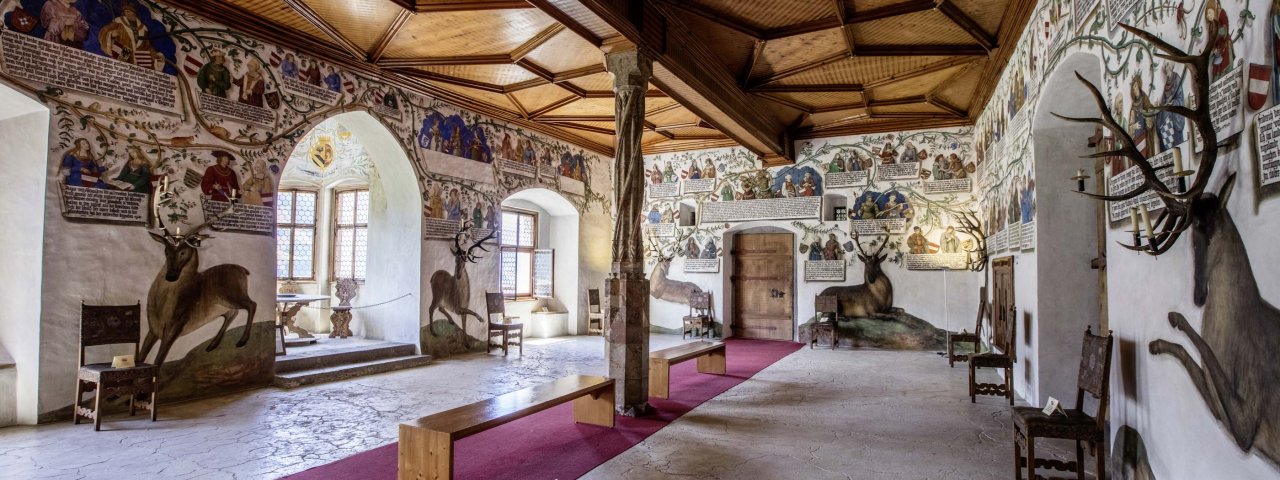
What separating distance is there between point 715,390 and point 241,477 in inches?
169

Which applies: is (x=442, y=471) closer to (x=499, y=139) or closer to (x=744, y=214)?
(x=499, y=139)

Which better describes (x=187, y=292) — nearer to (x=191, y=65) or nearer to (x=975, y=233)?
(x=191, y=65)

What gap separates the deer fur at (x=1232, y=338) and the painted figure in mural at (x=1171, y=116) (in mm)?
453

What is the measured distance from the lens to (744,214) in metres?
11.5

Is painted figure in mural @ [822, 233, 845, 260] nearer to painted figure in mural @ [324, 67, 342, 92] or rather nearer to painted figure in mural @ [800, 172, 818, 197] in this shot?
painted figure in mural @ [800, 172, 818, 197]

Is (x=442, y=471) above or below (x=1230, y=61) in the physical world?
below

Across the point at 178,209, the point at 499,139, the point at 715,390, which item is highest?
the point at 499,139

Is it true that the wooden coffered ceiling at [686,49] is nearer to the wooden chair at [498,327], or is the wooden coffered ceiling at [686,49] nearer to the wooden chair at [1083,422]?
the wooden chair at [498,327]

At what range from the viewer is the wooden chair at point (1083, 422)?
3.39m

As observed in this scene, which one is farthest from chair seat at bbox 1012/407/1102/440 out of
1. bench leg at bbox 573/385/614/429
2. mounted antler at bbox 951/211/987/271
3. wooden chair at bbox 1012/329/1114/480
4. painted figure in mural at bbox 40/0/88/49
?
painted figure in mural at bbox 40/0/88/49

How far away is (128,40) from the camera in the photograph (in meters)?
5.39

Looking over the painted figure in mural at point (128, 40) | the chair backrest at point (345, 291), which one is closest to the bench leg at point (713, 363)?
the chair backrest at point (345, 291)

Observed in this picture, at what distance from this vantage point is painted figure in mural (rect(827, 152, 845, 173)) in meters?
10.8

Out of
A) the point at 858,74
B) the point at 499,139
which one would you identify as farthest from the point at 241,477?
the point at 858,74
